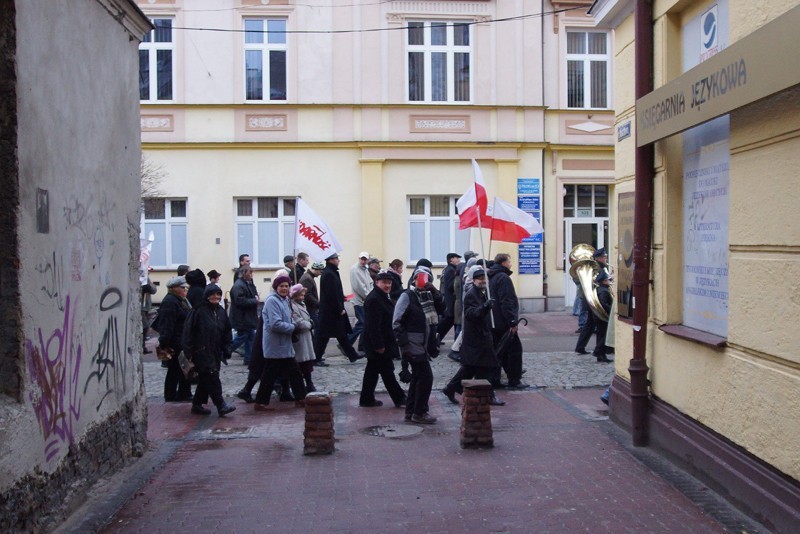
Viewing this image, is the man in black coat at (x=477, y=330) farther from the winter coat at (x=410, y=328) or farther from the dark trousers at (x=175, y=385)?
the dark trousers at (x=175, y=385)

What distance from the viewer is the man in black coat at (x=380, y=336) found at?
10305 mm

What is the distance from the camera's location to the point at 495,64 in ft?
71.0

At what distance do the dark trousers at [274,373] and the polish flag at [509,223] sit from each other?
3503mm

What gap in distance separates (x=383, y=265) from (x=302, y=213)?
8.13 m

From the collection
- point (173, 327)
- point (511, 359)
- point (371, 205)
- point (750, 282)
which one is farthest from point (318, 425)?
point (371, 205)

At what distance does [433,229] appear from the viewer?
21906 millimetres

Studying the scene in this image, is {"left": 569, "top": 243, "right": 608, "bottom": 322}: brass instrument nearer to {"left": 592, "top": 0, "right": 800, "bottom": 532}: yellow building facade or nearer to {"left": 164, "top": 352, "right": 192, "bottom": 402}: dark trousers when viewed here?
{"left": 592, "top": 0, "right": 800, "bottom": 532}: yellow building facade

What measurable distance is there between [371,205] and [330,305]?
321 inches

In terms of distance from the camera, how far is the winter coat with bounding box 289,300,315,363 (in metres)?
10.8

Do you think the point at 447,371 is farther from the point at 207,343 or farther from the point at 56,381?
the point at 56,381

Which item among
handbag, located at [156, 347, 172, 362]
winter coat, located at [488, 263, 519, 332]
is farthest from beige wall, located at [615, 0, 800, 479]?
handbag, located at [156, 347, 172, 362]

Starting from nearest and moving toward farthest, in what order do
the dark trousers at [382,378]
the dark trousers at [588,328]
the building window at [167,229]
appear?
the dark trousers at [382,378]
the dark trousers at [588,328]
the building window at [167,229]

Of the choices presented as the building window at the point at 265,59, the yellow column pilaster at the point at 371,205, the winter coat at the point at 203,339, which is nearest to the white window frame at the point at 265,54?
the building window at the point at 265,59

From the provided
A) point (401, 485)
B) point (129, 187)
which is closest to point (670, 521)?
point (401, 485)
